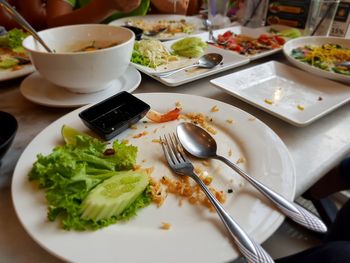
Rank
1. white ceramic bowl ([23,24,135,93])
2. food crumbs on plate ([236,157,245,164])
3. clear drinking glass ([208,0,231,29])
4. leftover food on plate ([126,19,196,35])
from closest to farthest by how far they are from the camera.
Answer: food crumbs on plate ([236,157,245,164]) → white ceramic bowl ([23,24,135,93]) → leftover food on plate ([126,19,196,35]) → clear drinking glass ([208,0,231,29])

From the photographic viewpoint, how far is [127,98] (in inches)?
26.2

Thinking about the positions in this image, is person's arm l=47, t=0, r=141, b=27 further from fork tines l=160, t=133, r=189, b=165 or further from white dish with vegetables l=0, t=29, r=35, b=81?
fork tines l=160, t=133, r=189, b=165

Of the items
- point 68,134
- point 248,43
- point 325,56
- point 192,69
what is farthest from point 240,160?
point 248,43

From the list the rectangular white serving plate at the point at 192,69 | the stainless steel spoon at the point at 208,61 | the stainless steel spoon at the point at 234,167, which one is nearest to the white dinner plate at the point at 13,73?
the rectangular white serving plate at the point at 192,69

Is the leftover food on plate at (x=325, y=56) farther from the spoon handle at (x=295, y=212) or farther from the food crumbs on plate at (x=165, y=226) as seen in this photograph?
the food crumbs on plate at (x=165, y=226)

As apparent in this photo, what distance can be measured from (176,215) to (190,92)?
1.62 ft

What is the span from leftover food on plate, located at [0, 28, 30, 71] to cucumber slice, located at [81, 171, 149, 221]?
662mm

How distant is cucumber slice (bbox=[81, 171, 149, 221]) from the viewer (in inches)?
15.3

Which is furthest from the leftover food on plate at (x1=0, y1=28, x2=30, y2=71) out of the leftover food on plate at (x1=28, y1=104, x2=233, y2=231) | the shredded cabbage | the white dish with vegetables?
the leftover food on plate at (x1=28, y1=104, x2=233, y2=231)

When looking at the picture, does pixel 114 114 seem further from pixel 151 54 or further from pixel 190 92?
pixel 151 54

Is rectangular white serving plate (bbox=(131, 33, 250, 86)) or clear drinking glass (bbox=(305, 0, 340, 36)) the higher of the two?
clear drinking glass (bbox=(305, 0, 340, 36))

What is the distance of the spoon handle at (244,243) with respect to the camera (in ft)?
1.12

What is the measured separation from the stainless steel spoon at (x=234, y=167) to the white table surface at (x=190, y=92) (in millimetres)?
103

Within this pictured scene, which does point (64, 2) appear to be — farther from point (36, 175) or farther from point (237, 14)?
point (36, 175)
